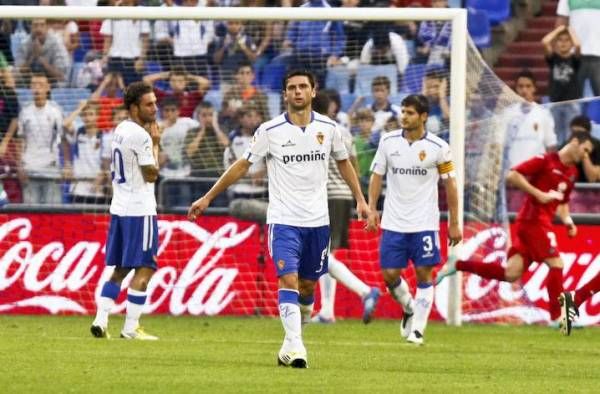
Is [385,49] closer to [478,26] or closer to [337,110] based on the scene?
[337,110]

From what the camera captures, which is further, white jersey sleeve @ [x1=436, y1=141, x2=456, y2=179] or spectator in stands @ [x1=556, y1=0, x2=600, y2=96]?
spectator in stands @ [x1=556, y1=0, x2=600, y2=96]

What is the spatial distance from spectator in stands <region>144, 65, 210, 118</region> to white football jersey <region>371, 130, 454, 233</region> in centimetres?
391

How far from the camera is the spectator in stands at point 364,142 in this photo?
1914 centimetres

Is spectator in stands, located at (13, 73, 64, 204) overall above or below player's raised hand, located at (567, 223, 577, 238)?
above

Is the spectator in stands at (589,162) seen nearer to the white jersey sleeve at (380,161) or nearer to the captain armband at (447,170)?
the white jersey sleeve at (380,161)

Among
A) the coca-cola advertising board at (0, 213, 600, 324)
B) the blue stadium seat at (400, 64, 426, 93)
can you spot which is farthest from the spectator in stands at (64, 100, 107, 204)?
the blue stadium seat at (400, 64, 426, 93)

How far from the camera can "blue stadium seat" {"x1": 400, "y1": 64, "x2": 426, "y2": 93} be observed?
1908 cm

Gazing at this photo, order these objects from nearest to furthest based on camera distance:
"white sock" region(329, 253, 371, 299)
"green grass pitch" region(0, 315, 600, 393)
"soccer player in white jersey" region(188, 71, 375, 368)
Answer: "green grass pitch" region(0, 315, 600, 393) < "soccer player in white jersey" region(188, 71, 375, 368) < "white sock" region(329, 253, 371, 299)

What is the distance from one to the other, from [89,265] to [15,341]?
4511 mm

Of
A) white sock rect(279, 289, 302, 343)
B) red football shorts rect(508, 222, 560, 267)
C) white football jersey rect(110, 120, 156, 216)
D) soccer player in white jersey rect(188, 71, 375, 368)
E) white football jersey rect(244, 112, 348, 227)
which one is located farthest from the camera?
red football shorts rect(508, 222, 560, 267)

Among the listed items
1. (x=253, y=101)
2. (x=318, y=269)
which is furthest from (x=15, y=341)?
(x=253, y=101)

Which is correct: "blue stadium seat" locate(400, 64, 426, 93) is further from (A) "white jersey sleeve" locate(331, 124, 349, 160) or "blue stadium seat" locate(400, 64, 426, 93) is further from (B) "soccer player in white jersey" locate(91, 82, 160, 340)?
(A) "white jersey sleeve" locate(331, 124, 349, 160)

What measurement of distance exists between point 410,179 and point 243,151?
11.6ft

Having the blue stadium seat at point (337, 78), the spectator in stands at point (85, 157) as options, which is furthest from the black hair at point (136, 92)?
the blue stadium seat at point (337, 78)
